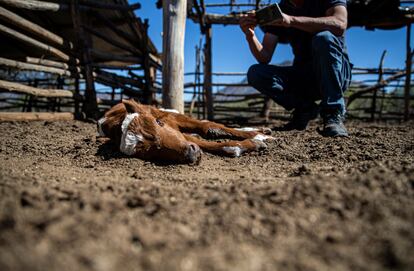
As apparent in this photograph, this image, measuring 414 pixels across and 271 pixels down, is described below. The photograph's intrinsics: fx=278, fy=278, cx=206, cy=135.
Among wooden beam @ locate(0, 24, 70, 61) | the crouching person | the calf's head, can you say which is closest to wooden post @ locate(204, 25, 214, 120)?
the crouching person

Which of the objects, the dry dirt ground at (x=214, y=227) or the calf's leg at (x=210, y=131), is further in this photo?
the calf's leg at (x=210, y=131)

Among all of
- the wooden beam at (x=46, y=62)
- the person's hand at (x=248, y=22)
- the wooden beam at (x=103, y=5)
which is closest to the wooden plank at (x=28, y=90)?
the wooden beam at (x=46, y=62)

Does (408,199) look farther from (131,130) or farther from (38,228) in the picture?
(131,130)

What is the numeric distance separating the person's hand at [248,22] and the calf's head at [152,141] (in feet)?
5.43

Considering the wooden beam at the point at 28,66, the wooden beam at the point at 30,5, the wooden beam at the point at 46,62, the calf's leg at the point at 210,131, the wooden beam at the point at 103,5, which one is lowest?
the calf's leg at the point at 210,131

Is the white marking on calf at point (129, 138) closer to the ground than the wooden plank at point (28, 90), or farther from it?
closer to the ground

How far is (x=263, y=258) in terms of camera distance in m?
0.70

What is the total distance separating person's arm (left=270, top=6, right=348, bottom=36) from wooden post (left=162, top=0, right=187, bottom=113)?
1.14 metres

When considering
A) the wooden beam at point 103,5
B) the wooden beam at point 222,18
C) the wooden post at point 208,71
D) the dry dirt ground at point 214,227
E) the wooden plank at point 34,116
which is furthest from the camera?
the wooden post at point 208,71

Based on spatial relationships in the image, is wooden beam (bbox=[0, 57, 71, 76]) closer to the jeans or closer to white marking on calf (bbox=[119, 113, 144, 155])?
white marking on calf (bbox=[119, 113, 144, 155])

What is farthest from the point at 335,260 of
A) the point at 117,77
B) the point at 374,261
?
the point at 117,77

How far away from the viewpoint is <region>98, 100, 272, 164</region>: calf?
2.03 metres

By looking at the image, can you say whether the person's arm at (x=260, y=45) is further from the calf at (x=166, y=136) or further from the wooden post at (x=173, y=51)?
the calf at (x=166, y=136)

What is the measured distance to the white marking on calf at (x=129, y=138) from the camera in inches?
83.2
